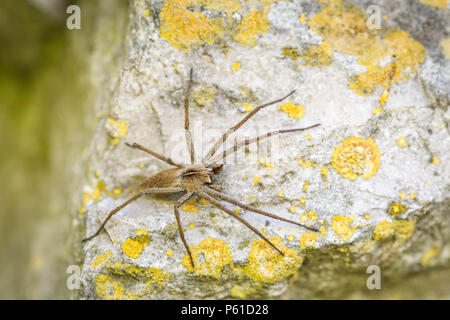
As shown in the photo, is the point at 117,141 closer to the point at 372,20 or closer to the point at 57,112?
the point at 57,112

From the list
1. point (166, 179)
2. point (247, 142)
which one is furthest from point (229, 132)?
point (166, 179)

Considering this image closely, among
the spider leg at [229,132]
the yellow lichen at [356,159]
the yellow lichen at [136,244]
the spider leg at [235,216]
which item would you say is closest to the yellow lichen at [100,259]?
the yellow lichen at [136,244]

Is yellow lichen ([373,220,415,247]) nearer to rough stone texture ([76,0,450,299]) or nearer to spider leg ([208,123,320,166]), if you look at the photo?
rough stone texture ([76,0,450,299])

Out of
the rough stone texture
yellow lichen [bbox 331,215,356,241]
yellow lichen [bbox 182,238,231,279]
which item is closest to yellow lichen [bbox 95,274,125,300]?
the rough stone texture

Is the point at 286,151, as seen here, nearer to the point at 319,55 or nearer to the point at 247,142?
the point at 247,142

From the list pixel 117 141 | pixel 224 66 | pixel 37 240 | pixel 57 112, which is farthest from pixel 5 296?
pixel 224 66

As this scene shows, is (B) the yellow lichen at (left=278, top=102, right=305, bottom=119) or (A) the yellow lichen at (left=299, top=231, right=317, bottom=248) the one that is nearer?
(A) the yellow lichen at (left=299, top=231, right=317, bottom=248)
